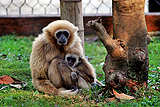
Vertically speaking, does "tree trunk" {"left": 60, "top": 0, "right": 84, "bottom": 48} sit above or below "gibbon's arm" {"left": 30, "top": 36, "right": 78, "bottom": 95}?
above

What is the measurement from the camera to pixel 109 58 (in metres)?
4.24

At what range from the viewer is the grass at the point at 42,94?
3896 millimetres

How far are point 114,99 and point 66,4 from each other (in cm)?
241

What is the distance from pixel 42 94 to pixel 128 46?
1.68 m

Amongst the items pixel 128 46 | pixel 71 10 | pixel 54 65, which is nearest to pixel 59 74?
pixel 54 65

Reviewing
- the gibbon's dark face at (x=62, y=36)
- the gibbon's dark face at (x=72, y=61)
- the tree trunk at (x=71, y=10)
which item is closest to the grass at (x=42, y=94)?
the gibbon's dark face at (x=72, y=61)

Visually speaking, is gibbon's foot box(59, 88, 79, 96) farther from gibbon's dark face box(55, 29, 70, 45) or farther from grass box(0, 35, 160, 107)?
gibbon's dark face box(55, 29, 70, 45)

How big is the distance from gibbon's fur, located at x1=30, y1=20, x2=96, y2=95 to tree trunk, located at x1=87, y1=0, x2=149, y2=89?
0.82 m

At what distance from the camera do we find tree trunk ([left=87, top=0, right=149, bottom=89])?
3.98 metres

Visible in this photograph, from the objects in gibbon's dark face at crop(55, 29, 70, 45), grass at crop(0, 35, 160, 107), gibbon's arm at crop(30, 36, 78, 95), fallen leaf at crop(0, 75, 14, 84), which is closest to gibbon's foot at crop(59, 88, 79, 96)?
grass at crop(0, 35, 160, 107)

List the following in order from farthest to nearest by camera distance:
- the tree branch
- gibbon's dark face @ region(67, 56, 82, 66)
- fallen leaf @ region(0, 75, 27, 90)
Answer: fallen leaf @ region(0, 75, 27, 90) < gibbon's dark face @ region(67, 56, 82, 66) < the tree branch

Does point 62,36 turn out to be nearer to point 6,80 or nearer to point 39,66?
point 39,66

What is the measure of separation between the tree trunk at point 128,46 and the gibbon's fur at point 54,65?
0.82m

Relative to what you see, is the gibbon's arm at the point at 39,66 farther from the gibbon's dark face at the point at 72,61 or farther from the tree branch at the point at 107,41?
the tree branch at the point at 107,41
